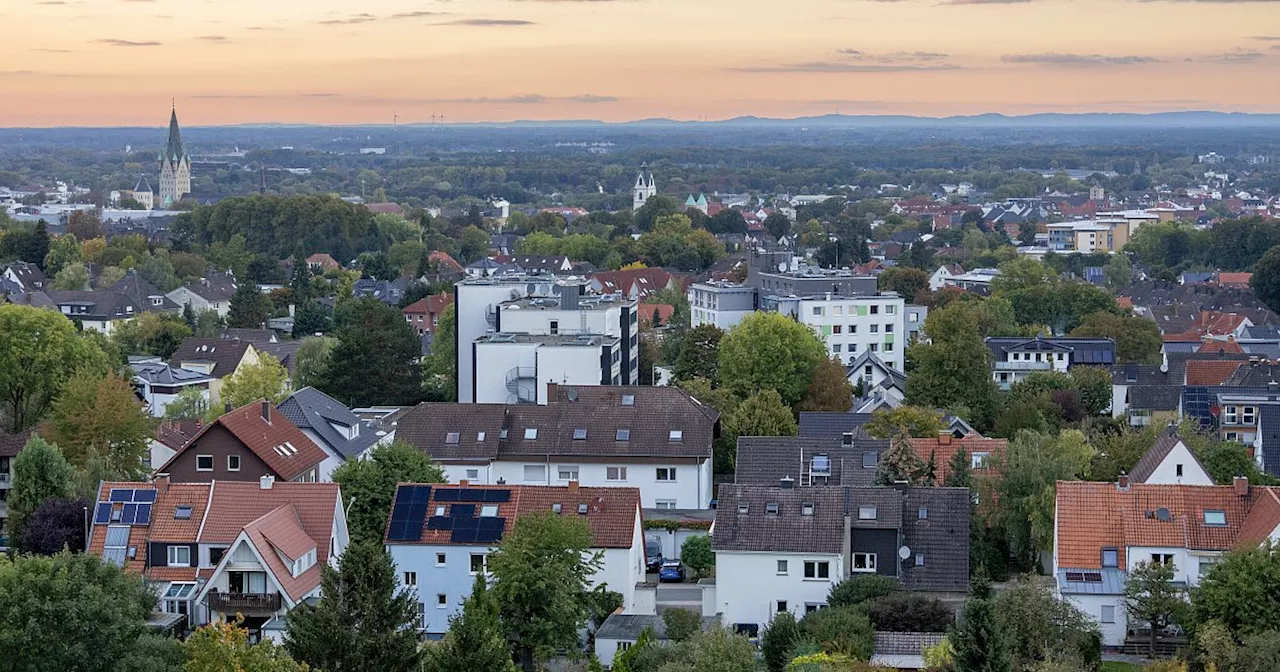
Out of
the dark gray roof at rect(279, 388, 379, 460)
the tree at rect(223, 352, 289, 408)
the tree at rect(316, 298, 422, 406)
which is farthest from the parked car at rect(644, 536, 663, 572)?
the tree at rect(316, 298, 422, 406)

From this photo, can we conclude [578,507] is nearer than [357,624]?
No

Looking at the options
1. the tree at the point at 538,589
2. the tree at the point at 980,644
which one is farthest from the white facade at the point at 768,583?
the tree at the point at 980,644

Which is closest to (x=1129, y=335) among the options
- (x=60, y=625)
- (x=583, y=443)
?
(x=583, y=443)

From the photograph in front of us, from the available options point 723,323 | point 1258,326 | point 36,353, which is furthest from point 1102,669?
point 1258,326

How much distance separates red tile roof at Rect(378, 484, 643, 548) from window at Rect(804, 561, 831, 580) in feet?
9.68

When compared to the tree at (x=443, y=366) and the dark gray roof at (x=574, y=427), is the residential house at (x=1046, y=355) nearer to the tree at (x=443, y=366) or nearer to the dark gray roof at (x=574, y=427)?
the tree at (x=443, y=366)

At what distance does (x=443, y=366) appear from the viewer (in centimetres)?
6178

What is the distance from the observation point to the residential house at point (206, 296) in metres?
89.0

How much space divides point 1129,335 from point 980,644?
44822 millimetres

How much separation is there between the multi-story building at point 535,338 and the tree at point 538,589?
20886mm

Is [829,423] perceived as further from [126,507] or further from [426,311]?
[426,311]

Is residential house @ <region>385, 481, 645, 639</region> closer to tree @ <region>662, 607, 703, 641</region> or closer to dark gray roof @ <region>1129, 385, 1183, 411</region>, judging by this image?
tree @ <region>662, 607, 703, 641</region>

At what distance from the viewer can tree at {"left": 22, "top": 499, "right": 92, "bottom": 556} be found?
3253cm

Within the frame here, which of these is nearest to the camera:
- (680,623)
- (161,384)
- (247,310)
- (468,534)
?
(680,623)
